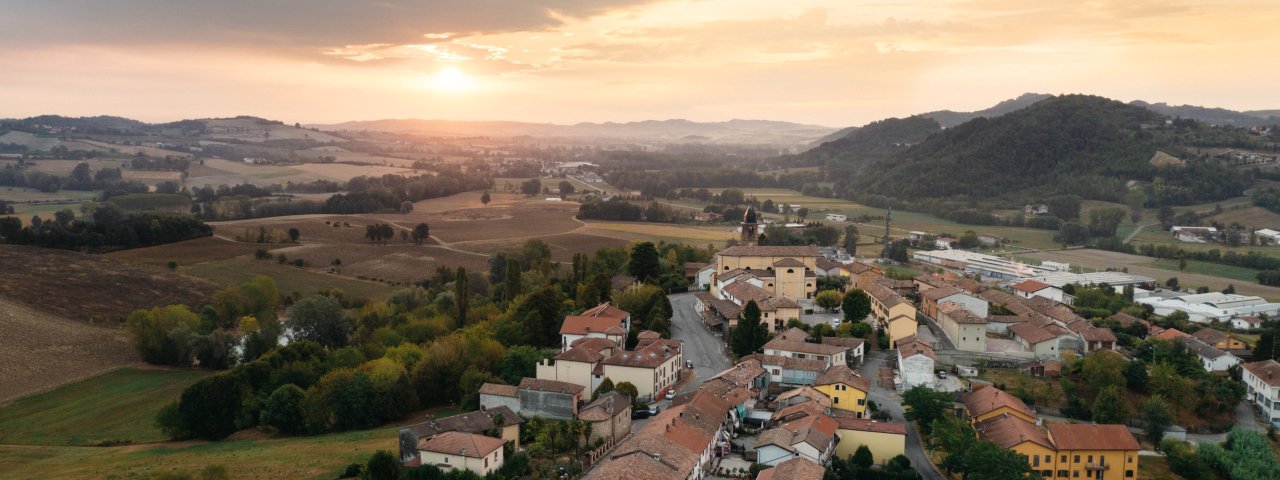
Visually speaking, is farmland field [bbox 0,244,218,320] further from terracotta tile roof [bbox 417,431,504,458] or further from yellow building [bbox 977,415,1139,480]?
yellow building [bbox 977,415,1139,480]

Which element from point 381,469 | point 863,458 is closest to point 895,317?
point 863,458

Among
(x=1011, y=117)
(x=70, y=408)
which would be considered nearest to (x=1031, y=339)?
(x=70, y=408)

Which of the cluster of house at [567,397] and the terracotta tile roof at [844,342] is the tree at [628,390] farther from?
the terracotta tile roof at [844,342]

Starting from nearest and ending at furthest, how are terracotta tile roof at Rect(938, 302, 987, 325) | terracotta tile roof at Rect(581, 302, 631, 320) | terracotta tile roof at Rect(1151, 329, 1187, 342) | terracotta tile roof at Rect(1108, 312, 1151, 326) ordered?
terracotta tile roof at Rect(938, 302, 987, 325) < terracotta tile roof at Rect(581, 302, 631, 320) < terracotta tile roof at Rect(1151, 329, 1187, 342) < terracotta tile roof at Rect(1108, 312, 1151, 326)

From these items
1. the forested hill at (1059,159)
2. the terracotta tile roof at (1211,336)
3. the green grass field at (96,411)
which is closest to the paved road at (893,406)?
the terracotta tile roof at (1211,336)

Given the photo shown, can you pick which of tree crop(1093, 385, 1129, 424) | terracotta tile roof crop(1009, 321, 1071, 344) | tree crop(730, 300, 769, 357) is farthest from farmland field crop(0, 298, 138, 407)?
tree crop(1093, 385, 1129, 424)

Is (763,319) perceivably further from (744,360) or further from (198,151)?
(198,151)
